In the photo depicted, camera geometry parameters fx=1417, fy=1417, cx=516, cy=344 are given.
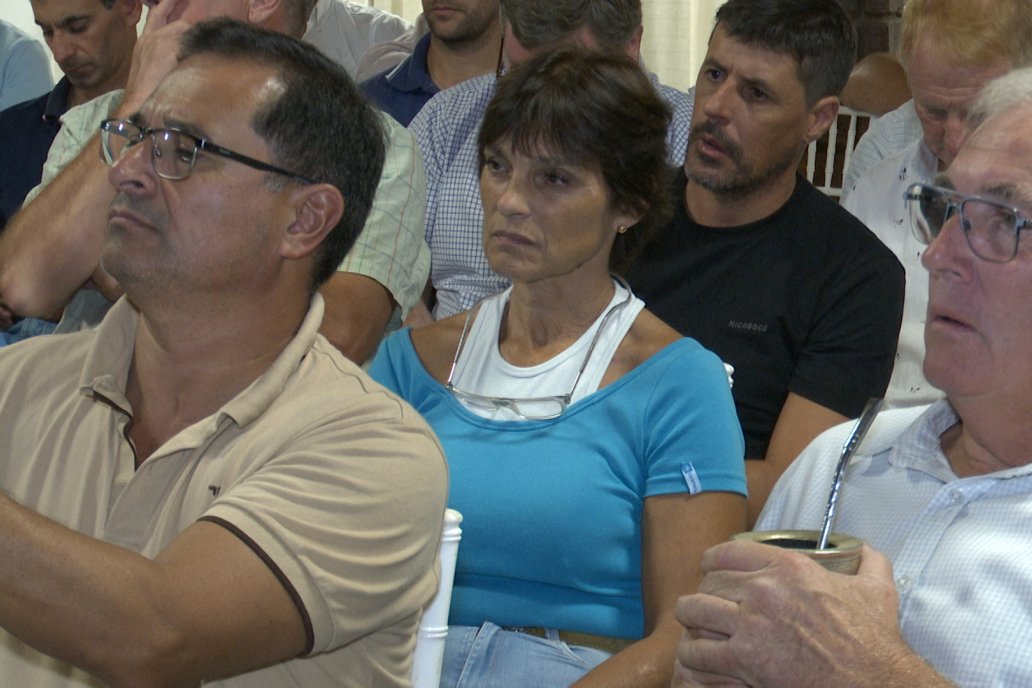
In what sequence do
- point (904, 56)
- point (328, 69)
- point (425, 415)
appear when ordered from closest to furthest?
point (328, 69), point (425, 415), point (904, 56)

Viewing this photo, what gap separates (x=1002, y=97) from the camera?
4.58 feet

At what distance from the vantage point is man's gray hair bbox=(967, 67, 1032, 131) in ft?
4.51

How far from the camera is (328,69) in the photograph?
61.2 inches

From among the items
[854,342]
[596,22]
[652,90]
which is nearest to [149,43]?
[652,90]

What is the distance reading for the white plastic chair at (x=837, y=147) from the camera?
3328 millimetres

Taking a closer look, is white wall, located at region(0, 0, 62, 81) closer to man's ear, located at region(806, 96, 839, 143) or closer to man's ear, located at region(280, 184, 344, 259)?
man's ear, located at region(806, 96, 839, 143)

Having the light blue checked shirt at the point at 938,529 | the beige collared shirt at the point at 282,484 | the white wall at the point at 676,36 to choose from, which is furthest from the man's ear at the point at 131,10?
the light blue checked shirt at the point at 938,529

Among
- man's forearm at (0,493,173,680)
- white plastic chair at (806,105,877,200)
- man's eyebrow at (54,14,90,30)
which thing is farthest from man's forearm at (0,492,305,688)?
white plastic chair at (806,105,877,200)

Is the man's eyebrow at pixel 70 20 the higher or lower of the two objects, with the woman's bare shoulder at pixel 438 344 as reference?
higher

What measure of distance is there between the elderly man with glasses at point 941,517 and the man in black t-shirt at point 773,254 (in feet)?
2.16

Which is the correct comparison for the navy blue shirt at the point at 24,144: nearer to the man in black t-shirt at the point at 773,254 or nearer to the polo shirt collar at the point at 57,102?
the polo shirt collar at the point at 57,102

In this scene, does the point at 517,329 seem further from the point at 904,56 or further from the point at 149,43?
the point at 904,56

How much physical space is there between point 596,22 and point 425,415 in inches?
41.4

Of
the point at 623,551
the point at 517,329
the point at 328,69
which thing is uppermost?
the point at 328,69
